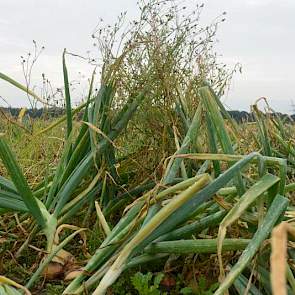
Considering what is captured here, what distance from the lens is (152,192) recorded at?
4.70ft

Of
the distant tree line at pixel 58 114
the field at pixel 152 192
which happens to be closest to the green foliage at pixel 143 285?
the field at pixel 152 192

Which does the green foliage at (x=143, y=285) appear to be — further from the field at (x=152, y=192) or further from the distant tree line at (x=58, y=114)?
the distant tree line at (x=58, y=114)

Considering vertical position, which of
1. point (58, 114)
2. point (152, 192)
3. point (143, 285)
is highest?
point (58, 114)

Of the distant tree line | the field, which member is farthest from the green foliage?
the distant tree line

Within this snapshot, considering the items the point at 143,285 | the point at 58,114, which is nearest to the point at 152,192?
the point at 143,285

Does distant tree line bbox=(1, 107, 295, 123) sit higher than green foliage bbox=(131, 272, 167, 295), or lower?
higher

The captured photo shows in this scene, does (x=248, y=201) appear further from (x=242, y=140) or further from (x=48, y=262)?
(x=242, y=140)

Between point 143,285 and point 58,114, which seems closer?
point 143,285

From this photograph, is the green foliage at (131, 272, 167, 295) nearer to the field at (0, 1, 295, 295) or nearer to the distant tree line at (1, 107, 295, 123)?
the field at (0, 1, 295, 295)

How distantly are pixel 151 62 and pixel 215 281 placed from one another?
817 millimetres

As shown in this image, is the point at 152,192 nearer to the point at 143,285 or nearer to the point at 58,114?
the point at 143,285

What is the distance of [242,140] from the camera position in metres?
2.14

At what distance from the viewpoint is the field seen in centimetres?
132

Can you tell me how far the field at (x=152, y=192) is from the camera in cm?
132
